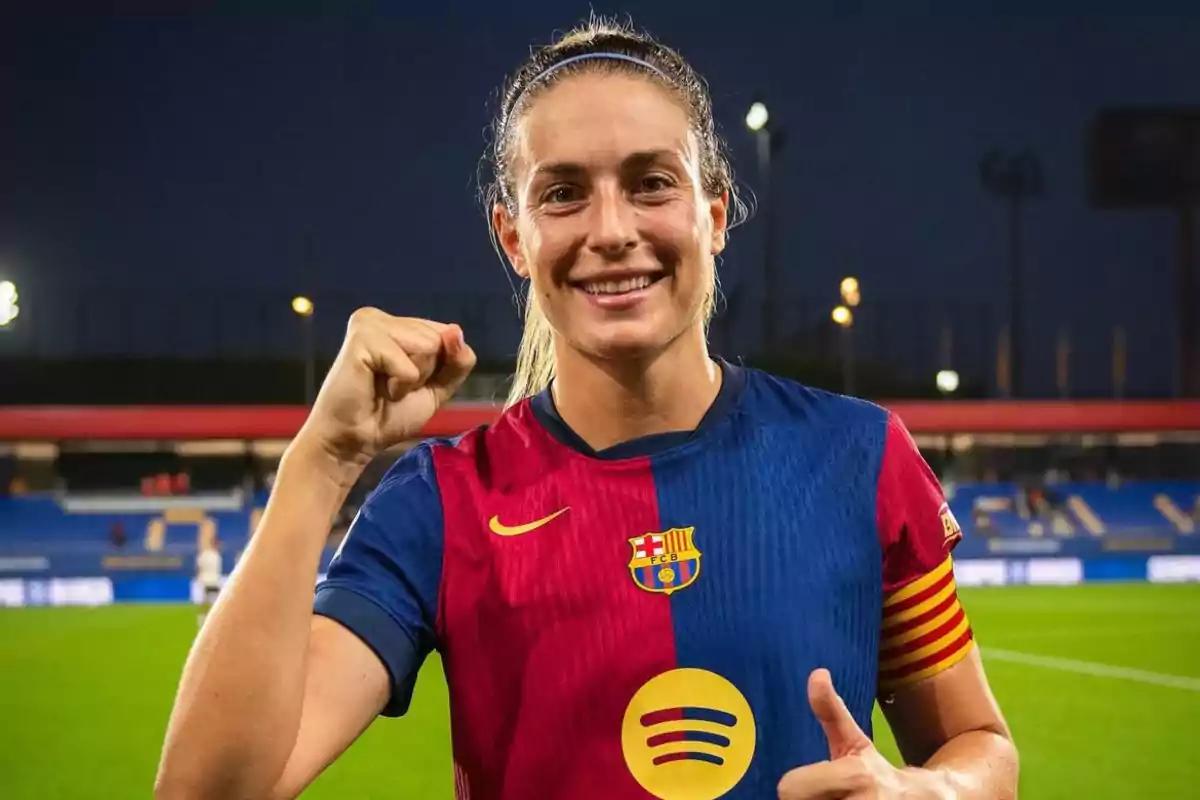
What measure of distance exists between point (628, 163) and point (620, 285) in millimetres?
188

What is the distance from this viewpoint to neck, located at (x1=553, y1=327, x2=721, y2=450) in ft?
6.04

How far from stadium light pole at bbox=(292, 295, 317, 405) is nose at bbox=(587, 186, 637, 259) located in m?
26.1

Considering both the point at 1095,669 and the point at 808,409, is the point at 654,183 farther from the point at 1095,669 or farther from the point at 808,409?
the point at 1095,669

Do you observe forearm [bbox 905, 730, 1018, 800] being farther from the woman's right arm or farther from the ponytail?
the ponytail

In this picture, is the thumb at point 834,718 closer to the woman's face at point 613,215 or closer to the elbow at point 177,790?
the woman's face at point 613,215

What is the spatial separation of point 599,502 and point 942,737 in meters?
0.67

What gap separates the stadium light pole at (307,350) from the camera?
99.1 feet

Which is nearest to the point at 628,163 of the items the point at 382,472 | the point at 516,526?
the point at 516,526

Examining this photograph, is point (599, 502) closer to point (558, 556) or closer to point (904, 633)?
point (558, 556)

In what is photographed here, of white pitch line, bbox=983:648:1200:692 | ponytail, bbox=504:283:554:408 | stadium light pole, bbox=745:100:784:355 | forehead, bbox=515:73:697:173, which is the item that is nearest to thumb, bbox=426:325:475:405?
forehead, bbox=515:73:697:173

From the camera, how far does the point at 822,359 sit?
125 feet

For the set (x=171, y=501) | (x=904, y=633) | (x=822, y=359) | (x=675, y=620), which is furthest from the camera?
(x=822, y=359)

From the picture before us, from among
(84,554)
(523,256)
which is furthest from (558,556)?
(84,554)

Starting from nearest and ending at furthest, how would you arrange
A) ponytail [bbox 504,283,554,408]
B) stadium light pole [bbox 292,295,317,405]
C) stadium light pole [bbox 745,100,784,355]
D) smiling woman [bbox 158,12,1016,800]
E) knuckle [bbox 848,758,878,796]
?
knuckle [bbox 848,758,878,796] < smiling woman [bbox 158,12,1016,800] < ponytail [bbox 504,283,554,408] < stadium light pole [bbox 745,100,784,355] < stadium light pole [bbox 292,295,317,405]
